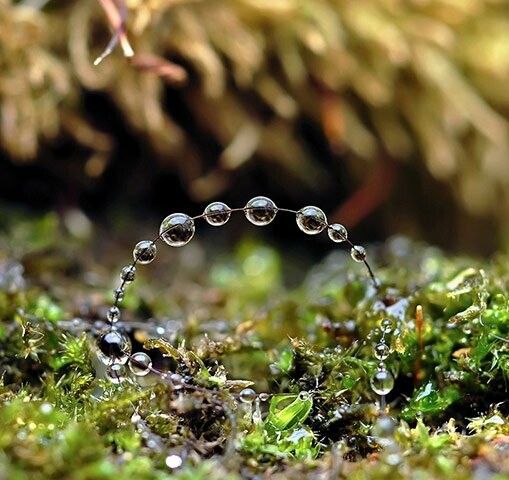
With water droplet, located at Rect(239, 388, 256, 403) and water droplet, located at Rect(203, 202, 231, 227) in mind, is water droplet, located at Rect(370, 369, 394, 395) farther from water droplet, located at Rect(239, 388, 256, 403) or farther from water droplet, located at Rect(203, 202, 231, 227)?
water droplet, located at Rect(203, 202, 231, 227)

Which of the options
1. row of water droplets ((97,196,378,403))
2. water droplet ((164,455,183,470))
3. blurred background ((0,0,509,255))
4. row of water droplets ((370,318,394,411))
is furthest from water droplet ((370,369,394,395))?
blurred background ((0,0,509,255))

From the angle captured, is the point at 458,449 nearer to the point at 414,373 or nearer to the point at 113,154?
the point at 414,373

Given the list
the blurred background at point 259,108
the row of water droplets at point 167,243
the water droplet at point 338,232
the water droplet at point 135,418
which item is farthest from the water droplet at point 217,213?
the blurred background at point 259,108

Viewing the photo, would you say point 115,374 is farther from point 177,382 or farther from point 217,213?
point 217,213

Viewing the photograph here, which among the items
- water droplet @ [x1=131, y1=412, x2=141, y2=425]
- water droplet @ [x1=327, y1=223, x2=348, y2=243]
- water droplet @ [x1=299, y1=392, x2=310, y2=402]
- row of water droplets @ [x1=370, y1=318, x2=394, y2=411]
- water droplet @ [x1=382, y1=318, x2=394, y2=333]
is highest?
water droplet @ [x1=327, y1=223, x2=348, y2=243]

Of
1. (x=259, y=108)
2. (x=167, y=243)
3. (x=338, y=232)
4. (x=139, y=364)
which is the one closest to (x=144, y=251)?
(x=167, y=243)

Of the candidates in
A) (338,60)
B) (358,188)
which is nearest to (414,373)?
(338,60)

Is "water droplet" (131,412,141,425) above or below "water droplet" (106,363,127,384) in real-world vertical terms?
above

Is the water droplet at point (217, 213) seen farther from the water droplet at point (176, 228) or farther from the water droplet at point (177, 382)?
the water droplet at point (177, 382)
